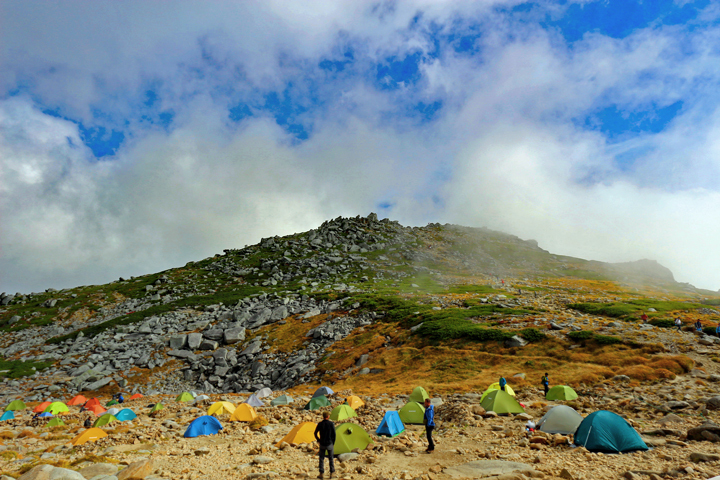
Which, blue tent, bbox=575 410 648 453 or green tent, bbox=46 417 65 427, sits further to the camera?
green tent, bbox=46 417 65 427

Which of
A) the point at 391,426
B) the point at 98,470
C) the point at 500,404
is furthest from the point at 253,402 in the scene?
the point at 500,404

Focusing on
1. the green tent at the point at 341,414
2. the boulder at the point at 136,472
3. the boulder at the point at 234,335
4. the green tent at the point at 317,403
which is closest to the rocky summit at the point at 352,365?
the boulder at the point at 136,472

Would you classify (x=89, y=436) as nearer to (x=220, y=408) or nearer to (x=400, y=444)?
(x=220, y=408)

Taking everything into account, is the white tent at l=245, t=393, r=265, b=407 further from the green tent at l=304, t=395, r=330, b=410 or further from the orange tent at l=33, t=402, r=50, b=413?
the orange tent at l=33, t=402, r=50, b=413

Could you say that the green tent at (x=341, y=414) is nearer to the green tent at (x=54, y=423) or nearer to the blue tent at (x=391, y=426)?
the blue tent at (x=391, y=426)

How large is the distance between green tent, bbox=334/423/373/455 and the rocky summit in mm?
501

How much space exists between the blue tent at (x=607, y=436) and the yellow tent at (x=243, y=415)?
18757 millimetres

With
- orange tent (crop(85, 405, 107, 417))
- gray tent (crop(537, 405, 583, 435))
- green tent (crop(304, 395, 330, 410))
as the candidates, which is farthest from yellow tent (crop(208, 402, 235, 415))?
gray tent (crop(537, 405, 583, 435))

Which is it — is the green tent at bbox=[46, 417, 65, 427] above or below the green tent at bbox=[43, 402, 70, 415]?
above

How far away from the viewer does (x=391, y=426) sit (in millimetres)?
17594

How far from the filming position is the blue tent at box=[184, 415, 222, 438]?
65.3 ft

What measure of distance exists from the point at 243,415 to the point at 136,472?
1000 centimetres

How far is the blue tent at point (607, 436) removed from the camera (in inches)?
519

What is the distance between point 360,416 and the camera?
21875 mm
